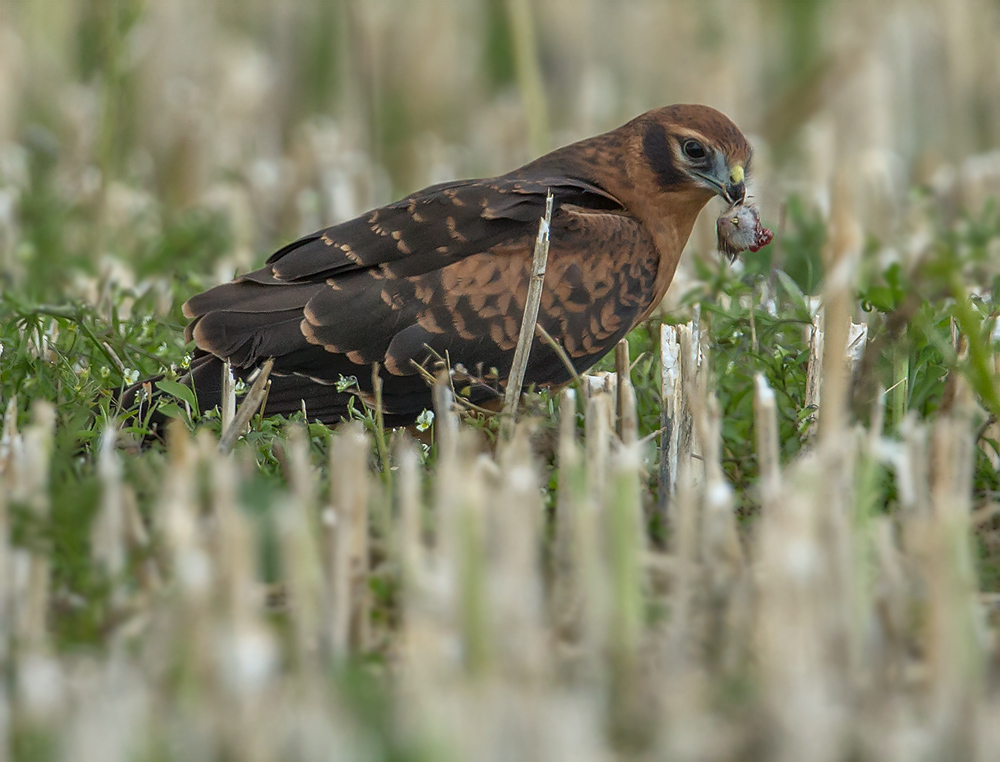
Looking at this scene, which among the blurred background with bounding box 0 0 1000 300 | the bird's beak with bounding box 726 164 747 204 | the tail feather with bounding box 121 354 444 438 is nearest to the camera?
the tail feather with bounding box 121 354 444 438

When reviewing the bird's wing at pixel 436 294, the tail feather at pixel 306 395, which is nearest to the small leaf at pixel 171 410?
the tail feather at pixel 306 395

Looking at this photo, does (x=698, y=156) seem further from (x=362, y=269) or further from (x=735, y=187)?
(x=362, y=269)

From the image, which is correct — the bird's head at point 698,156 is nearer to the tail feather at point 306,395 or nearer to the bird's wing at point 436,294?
the bird's wing at point 436,294

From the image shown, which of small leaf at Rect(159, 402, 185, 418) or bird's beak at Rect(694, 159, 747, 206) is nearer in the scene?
small leaf at Rect(159, 402, 185, 418)

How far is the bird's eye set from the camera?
435 cm

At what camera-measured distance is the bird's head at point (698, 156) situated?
4324 millimetres

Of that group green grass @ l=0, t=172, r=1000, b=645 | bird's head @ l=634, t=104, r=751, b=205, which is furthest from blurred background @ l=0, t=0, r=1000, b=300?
bird's head @ l=634, t=104, r=751, b=205

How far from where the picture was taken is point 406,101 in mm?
8906

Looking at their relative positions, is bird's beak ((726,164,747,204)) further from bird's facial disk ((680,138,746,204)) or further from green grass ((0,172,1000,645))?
green grass ((0,172,1000,645))

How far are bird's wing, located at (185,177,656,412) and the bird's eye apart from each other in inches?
15.5

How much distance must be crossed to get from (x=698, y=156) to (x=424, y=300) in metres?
1.03

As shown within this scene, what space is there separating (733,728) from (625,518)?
1.46 feet

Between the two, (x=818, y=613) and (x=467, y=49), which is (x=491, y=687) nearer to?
(x=818, y=613)

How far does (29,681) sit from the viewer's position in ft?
6.94
